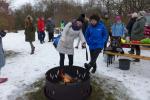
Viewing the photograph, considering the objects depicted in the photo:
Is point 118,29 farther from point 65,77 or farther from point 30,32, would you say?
point 65,77

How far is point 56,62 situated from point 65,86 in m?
4.26

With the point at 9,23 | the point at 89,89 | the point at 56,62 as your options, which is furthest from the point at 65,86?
the point at 9,23

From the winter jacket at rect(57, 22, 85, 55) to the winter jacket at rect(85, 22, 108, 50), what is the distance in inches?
21.7

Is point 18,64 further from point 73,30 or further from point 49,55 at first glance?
point 73,30

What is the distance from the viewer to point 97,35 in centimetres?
754

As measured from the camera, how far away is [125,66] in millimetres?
8750

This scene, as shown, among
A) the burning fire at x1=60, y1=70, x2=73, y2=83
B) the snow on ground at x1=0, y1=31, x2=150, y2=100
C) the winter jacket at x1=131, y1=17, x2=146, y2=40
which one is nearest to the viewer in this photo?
the burning fire at x1=60, y1=70, x2=73, y2=83

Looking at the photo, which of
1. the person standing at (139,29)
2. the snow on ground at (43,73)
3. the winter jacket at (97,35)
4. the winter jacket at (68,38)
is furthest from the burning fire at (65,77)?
the person standing at (139,29)

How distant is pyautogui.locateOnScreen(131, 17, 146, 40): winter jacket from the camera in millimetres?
9555

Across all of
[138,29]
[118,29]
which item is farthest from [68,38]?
[118,29]

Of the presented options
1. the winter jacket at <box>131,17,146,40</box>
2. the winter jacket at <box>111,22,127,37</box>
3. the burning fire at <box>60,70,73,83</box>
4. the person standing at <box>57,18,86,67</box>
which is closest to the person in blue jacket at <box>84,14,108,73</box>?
the person standing at <box>57,18,86,67</box>

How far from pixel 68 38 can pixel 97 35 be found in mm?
887

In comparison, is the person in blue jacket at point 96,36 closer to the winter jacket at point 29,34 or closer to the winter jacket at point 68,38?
the winter jacket at point 68,38

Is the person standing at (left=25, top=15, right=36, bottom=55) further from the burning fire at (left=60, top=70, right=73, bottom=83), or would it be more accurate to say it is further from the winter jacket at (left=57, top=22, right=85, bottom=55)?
the burning fire at (left=60, top=70, right=73, bottom=83)
